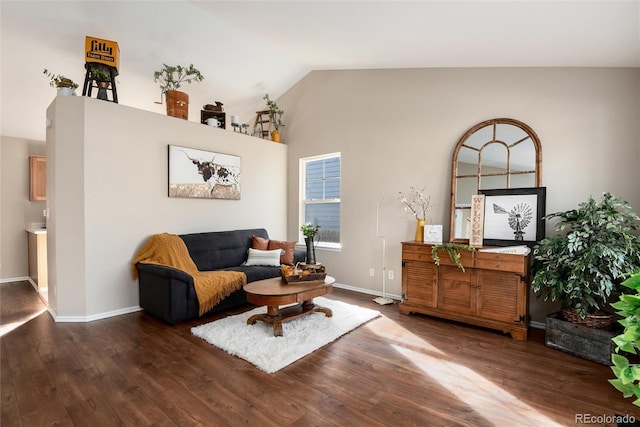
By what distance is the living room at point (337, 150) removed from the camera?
3094 millimetres

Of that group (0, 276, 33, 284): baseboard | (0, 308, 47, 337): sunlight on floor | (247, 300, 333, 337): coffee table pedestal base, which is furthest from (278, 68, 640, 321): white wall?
(0, 276, 33, 284): baseboard

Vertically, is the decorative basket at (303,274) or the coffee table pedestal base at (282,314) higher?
the decorative basket at (303,274)

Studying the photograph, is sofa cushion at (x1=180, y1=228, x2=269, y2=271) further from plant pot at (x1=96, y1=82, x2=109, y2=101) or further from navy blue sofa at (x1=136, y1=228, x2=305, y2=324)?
plant pot at (x1=96, y1=82, x2=109, y2=101)

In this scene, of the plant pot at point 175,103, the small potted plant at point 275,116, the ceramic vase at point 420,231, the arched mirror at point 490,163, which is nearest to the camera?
the arched mirror at point 490,163

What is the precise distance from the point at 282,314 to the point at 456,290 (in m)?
1.86

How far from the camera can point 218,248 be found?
4297 millimetres

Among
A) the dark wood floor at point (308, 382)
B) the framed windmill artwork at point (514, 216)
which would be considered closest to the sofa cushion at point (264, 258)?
the dark wood floor at point (308, 382)

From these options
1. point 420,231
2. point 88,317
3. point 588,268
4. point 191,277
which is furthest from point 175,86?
point 588,268

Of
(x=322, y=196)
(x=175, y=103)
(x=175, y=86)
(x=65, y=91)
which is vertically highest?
(x=175, y=86)

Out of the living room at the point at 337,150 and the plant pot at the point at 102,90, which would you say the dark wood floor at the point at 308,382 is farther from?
the plant pot at the point at 102,90

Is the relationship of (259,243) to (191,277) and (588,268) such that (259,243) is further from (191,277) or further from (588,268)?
(588,268)

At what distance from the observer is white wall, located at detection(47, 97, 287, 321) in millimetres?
3354

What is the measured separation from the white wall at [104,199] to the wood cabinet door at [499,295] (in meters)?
3.65

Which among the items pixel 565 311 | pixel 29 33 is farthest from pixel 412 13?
pixel 29 33
